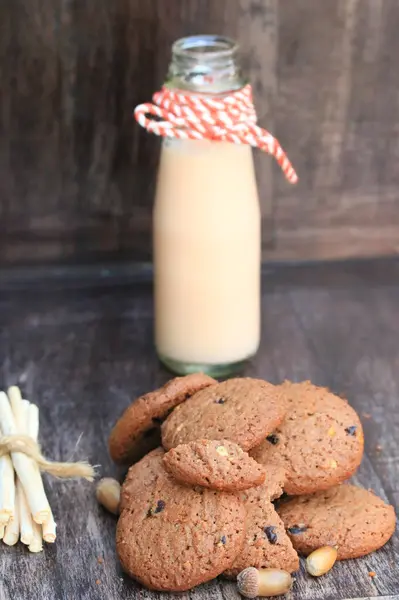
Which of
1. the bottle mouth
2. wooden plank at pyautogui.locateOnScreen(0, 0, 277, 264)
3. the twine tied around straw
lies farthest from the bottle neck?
the twine tied around straw

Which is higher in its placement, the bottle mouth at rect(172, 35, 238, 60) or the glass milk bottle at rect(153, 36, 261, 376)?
the bottle mouth at rect(172, 35, 238, 60)

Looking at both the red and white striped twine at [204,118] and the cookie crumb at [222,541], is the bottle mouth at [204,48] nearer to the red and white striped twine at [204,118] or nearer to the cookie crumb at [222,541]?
the red and white striped twine at [204,118]

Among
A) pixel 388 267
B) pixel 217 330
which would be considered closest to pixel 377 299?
pixel 388 267

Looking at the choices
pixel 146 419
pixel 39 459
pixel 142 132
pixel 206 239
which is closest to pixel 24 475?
pixel 39 459

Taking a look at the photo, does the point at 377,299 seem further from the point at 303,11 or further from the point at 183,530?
the point at 183,530

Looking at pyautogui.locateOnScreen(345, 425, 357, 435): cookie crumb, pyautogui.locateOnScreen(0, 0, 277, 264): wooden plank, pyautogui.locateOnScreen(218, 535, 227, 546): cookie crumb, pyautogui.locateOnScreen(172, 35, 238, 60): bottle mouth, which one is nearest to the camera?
pyautogui.locateOnScreen(218, 535, 227, 546): cookie crumb

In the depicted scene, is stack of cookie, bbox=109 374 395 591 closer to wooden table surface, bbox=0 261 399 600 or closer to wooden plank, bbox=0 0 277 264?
wooden table surface, bbox=0 261 399 600
